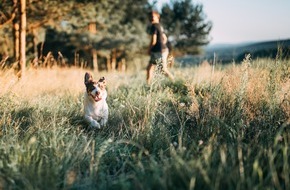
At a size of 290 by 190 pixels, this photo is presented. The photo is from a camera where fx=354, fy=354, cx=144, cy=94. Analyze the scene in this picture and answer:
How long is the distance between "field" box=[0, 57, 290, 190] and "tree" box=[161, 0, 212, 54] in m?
30.9

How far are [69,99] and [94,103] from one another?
68.5 inches

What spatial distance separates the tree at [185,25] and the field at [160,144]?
30.9 meters

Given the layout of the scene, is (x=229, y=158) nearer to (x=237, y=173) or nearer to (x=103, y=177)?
(x=237, y=173)

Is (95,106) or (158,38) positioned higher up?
(158,38)

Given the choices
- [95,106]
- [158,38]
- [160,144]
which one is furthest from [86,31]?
[160,144]

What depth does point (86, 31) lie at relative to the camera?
2270 centimetres

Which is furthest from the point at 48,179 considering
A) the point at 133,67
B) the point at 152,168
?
the point at 133,67

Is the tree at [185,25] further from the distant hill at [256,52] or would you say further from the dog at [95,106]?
the dog at [95,106]

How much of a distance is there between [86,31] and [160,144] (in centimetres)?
1956

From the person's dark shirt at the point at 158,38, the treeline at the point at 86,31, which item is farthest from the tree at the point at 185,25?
the person's dark shirt at the point at 158,38

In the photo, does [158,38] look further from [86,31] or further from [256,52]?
[256,52]

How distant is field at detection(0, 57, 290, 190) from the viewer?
282cm

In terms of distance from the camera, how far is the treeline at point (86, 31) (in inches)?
415

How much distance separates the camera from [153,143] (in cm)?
414
